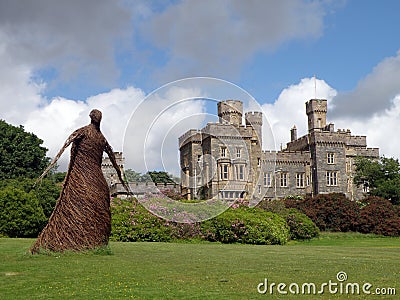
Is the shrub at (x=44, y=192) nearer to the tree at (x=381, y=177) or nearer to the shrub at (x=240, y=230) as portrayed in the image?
the shrub at (x=240, y=230)

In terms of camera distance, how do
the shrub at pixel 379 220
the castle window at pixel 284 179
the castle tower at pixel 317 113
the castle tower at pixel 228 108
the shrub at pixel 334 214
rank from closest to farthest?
the castle tower at pixel 228 108, the shrub at pixel 379 220, the shrub at pixel 334 214, the castle window at pixel 284 179, the castle tower at pixel 317 113

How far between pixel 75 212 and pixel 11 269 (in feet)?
6.58

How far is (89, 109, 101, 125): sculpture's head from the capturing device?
42.7 ft

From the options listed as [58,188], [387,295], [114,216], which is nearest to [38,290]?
[387,295]

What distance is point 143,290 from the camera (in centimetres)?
859

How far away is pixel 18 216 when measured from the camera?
89.2 feet

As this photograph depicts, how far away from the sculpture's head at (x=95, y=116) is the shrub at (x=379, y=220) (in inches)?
1155

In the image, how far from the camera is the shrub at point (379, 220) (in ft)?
125

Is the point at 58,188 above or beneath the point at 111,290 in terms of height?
above

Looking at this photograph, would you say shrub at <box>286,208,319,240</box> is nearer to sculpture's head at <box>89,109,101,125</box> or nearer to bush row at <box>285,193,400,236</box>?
bush row at <box>285,193,400,236</box>

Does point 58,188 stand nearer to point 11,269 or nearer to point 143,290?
point 11,269

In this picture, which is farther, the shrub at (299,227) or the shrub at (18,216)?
the shrub at (299,227)

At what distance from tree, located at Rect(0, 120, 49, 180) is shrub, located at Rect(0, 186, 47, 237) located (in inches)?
921

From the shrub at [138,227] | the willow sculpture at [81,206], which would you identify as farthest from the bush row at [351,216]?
the willow sculpture at [81,206]
